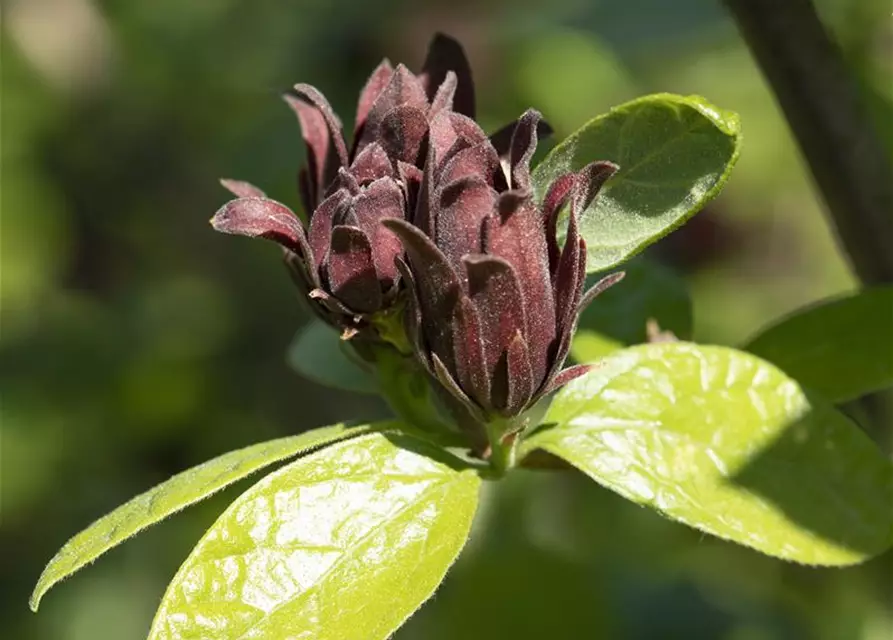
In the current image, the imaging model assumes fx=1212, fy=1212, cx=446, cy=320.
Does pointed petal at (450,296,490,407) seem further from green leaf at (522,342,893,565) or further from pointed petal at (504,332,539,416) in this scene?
green leaf at (522,342,893,565)

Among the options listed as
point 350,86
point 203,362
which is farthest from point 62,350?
point 350,86

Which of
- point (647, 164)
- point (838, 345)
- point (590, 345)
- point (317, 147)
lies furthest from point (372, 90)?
point (838, 345)

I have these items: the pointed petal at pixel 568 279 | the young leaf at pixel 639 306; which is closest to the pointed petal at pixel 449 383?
the pointed petal at pixel 568 279

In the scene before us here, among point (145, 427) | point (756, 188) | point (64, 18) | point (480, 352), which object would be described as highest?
point (64, 18)

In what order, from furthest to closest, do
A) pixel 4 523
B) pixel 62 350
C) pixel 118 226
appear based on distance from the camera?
pixel 118 226 → pixel 62 350 → pixel 4 523

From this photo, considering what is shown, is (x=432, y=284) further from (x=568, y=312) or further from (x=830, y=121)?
(x=830, y=121)

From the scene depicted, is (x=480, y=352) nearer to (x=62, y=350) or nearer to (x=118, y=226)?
(x=62, y=350)

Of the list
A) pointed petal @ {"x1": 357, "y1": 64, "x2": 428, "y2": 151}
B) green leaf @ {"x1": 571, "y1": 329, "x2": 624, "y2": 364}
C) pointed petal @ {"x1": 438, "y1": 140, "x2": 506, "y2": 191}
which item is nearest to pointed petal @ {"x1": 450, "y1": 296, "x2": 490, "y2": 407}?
pointed petal @ {"x1": 438, "y1": 140, "x2": 506, "y2": 191}
